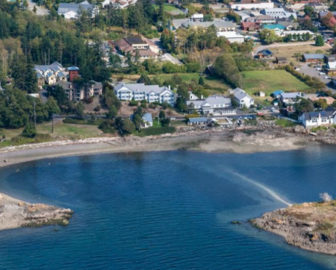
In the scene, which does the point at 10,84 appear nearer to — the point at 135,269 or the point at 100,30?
the point at 100,30

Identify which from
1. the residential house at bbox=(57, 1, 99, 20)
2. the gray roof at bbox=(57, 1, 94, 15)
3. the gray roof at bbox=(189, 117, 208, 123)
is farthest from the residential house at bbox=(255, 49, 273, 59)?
the gray roof at bbox=(57, 1, 94, 15)

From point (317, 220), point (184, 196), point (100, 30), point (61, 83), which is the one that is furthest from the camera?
point (100, 30)

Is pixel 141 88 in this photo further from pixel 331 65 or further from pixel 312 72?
pixel 331 65

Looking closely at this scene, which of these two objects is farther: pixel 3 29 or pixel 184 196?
pixel 3 29

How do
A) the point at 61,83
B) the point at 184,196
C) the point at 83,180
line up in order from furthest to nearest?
1. the point at 61,83
2. the point at 83,180
3. the point at 184,196

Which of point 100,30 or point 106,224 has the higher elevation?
point 100,30

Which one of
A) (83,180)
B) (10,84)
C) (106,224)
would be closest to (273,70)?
(10,84)

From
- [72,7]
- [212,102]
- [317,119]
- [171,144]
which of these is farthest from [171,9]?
[171,144]
